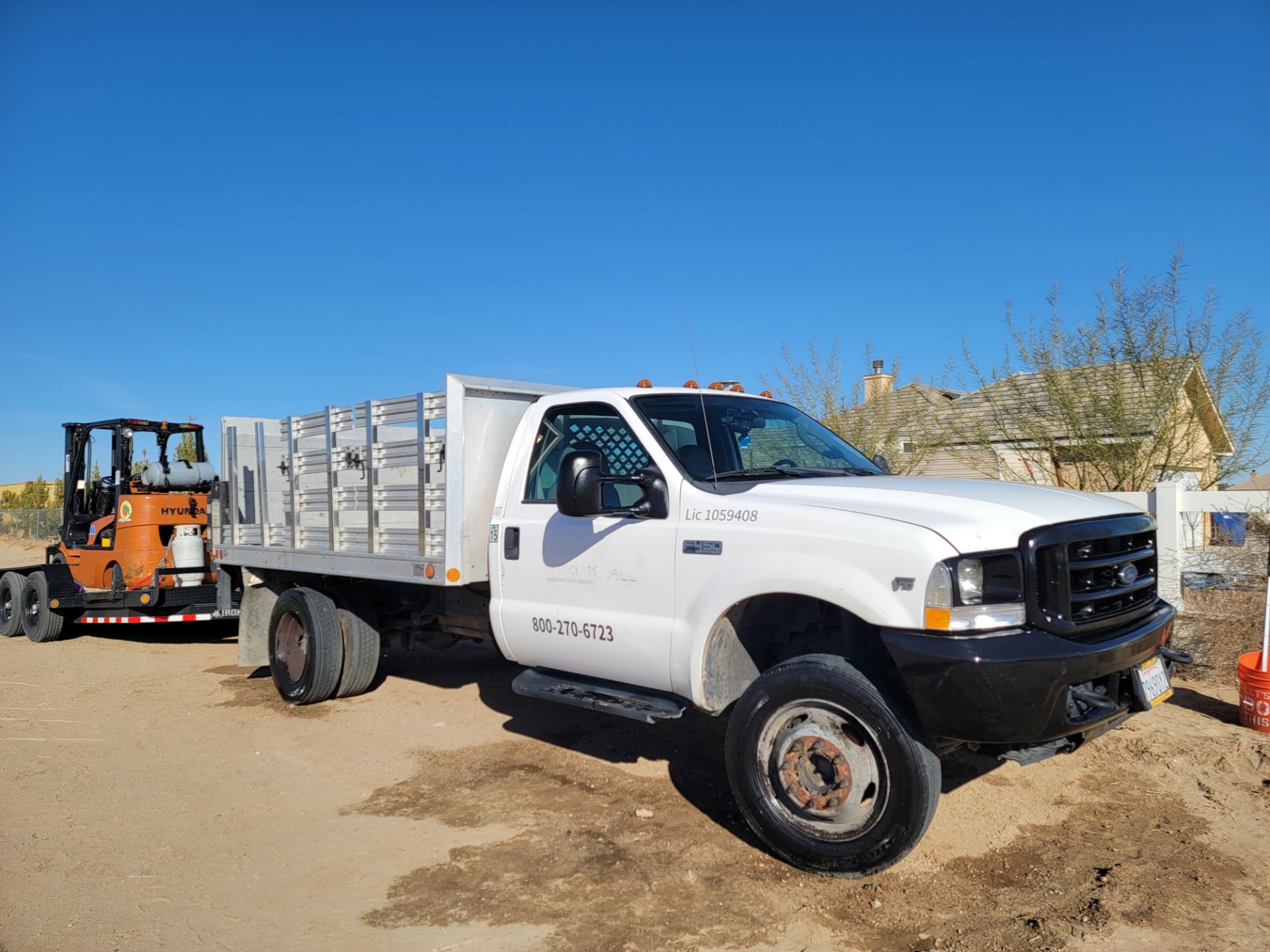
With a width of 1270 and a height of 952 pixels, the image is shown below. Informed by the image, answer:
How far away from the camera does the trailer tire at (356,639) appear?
7.18 m

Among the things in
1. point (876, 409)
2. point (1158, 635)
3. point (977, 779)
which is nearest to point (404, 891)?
point (977, 779)

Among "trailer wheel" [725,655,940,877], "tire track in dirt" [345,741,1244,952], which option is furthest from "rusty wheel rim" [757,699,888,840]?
"tire track in dirt" [345,741,1244,952]

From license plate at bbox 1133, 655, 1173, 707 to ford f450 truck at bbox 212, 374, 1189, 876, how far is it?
0.6 inches

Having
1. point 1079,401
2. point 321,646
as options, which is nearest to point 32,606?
point 321,646

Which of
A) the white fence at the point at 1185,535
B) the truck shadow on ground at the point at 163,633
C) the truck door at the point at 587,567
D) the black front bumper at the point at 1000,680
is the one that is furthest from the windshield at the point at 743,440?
the truck shadow on ground at the point at 163,633

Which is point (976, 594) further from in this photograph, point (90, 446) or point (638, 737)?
point (90, 446)

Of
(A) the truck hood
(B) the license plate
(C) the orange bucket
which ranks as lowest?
(C) the orange bucket

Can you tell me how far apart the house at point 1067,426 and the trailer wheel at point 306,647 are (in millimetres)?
6400

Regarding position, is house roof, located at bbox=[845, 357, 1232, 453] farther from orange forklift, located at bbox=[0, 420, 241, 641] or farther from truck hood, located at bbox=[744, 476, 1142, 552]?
orange forklift, located at bbox=[0, 420, 241, 641]

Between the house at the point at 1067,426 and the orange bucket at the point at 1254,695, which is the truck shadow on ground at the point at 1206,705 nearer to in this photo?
the orange bucket at the point at 1254,695

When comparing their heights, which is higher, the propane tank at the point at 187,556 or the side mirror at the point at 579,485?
the side mirror at the point at 579,485

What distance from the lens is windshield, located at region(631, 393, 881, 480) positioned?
477cm

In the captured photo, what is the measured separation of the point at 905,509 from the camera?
3797 mm

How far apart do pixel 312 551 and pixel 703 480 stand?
369 cm
